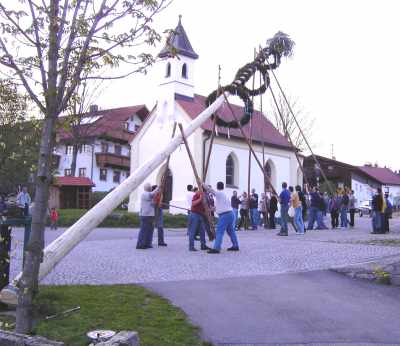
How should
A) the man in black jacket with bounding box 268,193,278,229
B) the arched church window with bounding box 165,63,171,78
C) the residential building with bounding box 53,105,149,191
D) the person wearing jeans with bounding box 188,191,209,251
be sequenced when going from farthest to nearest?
the residential building with bounding box 53,105,149,191 < the arched church window with bounding box 165,63,171,78 < the man in black jacket with bounding box 268,193,278,229 < the person wearing jeans with bounding box 188,191,209,251

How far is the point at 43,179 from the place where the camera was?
5703mm

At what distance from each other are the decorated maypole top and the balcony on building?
36.1 m

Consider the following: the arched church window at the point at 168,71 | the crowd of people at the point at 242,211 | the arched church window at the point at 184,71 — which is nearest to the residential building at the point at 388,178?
the arched church window at the point at 184,71

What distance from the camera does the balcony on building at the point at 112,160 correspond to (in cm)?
5478

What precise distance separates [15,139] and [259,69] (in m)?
11.2

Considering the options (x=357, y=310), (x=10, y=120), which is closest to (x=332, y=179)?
(x=10, y=120)

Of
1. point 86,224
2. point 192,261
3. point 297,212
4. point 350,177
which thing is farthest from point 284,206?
point 350,177

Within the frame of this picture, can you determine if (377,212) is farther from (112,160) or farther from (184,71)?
(112,160)

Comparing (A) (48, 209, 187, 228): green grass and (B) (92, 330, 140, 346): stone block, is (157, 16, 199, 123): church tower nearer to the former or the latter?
(A) (48, 209, 187, 228): green grass

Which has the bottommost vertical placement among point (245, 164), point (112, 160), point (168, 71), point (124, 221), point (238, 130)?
point (124, 221)

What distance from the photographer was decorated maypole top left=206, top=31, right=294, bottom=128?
18906 mm

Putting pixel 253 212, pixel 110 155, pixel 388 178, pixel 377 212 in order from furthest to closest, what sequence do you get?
pixel 388 178 → pixel 110 155 → pixel 253 212 → pixel 377 212

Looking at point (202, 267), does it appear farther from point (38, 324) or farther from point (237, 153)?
point (237, 153)

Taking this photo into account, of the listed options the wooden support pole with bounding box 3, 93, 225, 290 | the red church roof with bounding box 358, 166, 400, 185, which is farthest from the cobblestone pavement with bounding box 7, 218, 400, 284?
the red church roof with bounding box 358, 166, 400, 185
